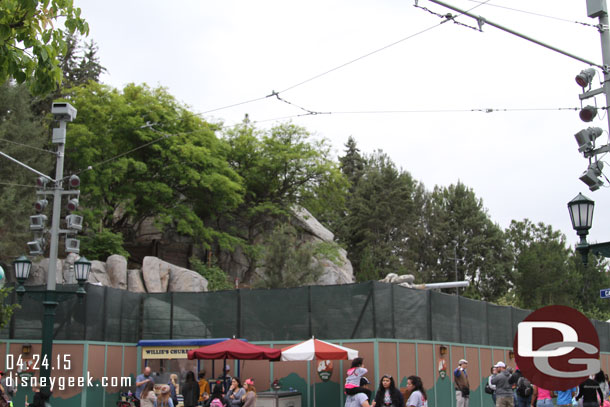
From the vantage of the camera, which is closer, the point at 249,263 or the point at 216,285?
the point at 216,285

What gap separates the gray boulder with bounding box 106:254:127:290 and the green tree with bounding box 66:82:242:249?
6054 millimetres

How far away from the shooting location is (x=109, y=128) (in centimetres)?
4366

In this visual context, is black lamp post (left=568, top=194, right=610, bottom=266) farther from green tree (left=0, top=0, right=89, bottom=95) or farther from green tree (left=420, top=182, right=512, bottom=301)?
green tree (left=420, top=182, right=512, bottom=301)

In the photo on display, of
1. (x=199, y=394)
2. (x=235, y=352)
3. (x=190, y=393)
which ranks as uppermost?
(x=235, y=352)

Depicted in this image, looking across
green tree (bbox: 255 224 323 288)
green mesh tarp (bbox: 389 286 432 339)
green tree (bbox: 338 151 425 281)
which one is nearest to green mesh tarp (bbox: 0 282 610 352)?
green mesh tarp (bbox: 389 286 432 339)

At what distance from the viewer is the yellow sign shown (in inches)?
858

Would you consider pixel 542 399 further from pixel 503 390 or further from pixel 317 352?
pixel 317 352

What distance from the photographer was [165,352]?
22062 millimetres

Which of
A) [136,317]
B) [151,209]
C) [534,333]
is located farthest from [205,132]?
[534,333]

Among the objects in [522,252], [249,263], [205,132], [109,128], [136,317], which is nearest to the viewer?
[136,317]

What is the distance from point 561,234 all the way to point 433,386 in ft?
202

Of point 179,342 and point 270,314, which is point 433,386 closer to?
point 270,314
